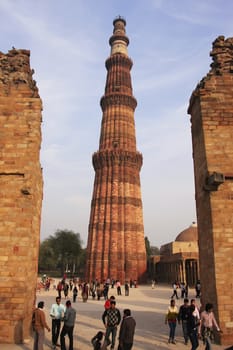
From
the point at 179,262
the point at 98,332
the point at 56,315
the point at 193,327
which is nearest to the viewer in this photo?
the point at 98,332

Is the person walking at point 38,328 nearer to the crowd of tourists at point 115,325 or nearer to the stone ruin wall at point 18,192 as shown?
the crowd of tourists at point 115,325

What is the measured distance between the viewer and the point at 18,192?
8281mm

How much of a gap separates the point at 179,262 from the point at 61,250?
26796mm

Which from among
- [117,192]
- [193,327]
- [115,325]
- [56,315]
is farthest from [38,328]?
[117,192]

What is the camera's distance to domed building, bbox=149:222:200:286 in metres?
26.6

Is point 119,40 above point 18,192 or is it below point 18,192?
above

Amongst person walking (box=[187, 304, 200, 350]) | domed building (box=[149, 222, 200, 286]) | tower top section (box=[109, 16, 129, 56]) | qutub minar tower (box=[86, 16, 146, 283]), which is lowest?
person walking (box=[187, 304, 200, 350])

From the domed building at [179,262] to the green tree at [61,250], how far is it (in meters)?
17.9

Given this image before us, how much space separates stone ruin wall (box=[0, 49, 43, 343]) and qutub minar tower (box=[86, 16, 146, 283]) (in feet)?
72.3

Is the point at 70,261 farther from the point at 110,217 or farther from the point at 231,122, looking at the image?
the point at 231,122

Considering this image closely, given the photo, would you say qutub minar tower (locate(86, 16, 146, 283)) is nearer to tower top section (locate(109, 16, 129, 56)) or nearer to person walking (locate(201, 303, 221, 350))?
tower top section (locate(109, 16, 129, 56))

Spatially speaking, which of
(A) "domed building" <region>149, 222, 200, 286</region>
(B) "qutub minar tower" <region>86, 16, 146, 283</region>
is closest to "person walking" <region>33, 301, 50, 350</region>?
(A) "domed building" <region>149, 222, 200, 286</region>

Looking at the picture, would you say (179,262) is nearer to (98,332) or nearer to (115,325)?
(115,325)

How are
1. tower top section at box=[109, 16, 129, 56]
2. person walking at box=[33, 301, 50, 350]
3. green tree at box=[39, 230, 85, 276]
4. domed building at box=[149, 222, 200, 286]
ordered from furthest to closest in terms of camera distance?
green tree at box=[39, 230, 85, 276] → tower top section at box=[109, 16, 129, 56] → domed building at box=[149, 222, 200, 286] → person walking at box=[33, 301, 50, 350]
